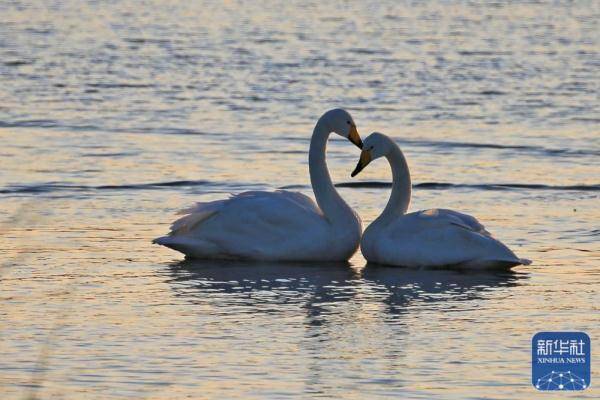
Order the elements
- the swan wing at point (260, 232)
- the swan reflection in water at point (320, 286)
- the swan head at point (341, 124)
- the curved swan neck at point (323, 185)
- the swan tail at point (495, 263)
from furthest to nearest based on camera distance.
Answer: the swan head at point (341, 124), the curved swan neck at point (323, 185), the swan wing at point (260, 232), the swan tail at point (495, 263), the swan reflection in water at point (320, 286)

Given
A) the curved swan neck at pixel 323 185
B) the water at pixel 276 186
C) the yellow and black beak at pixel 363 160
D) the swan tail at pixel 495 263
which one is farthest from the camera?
the yellow and black beak at pixel 363 160

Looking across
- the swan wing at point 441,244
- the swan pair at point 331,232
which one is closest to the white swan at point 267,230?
the swan pair at point 331,232

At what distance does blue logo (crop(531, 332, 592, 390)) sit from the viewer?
8.03 metres

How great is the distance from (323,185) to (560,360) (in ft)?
11.8

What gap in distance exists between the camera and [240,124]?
58.5 ft

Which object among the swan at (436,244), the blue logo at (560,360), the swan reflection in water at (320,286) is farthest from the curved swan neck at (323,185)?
the blue logo at (560,360)

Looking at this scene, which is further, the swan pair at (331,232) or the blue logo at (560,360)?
the swan pair at (331,232)

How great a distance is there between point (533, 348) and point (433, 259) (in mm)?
2453

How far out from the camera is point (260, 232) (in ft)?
37.0

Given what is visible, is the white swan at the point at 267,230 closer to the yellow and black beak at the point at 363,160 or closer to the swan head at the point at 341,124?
the yellow and black beak at the point at 363,160

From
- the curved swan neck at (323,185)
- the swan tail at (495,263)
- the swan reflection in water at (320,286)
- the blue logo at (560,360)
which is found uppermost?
the curved swan neck at (323,185)

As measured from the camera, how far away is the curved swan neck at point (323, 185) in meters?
11.5

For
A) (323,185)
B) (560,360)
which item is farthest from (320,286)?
(560,360)

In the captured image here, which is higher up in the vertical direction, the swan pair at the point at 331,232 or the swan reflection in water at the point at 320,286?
the swan pair at the point at 331,232
